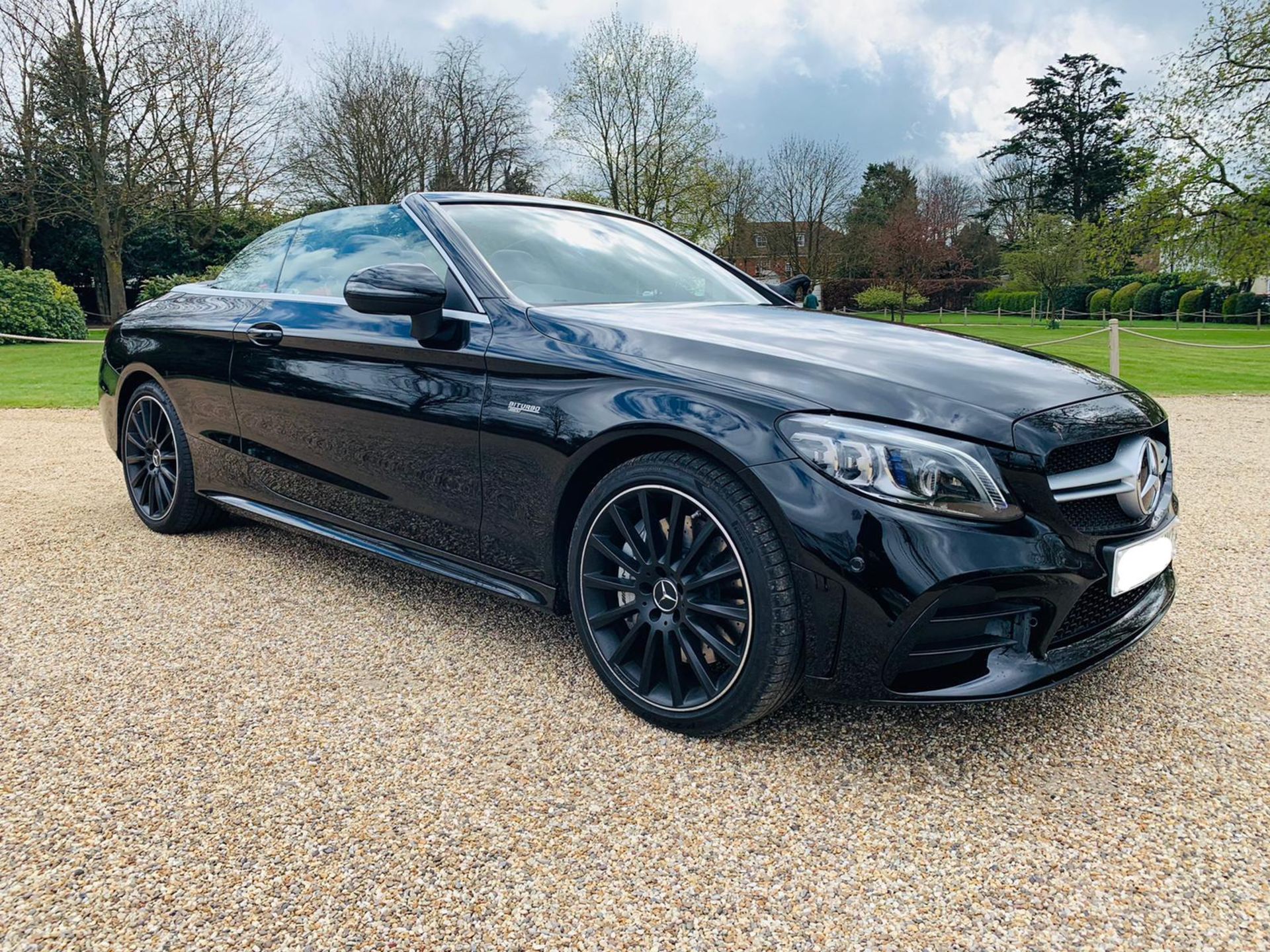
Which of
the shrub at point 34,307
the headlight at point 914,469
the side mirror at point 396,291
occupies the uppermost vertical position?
the shrub at point 34,307

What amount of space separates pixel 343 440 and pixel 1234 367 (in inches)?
736

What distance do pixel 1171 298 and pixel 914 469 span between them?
4855 cm

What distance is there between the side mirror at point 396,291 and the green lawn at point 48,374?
7788mm

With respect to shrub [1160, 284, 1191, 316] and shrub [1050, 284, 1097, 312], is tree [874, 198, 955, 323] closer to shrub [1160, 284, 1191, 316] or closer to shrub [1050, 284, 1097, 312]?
shrub [1050, 284, 1097, 312]

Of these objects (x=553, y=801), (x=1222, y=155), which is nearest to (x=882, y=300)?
(x=1222, y=155)

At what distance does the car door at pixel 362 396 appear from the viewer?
295 centimetres

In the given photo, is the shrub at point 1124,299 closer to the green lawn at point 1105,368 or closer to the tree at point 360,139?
the green lawn at point 1105,368

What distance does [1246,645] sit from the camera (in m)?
3.19

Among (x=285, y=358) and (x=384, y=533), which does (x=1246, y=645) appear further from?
(x=285, y=358)

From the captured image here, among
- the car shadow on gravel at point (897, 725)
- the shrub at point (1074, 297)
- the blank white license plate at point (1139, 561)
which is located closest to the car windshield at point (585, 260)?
the car shadow on gravel at point (897, 725)

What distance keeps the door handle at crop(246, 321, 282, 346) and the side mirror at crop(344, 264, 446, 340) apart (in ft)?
2.96

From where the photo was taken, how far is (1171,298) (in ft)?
141

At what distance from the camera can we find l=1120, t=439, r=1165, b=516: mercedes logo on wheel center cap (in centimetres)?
237

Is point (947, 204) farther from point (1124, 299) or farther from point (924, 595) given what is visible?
point (924, 595)
